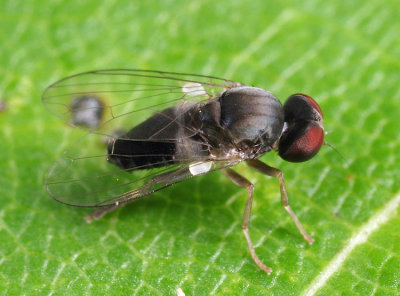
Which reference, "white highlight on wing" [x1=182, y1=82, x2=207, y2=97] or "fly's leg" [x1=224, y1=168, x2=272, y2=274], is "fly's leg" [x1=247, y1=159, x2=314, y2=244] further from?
"white highlight on wing" [x1=182, y1=82, x2=207, y2=97]

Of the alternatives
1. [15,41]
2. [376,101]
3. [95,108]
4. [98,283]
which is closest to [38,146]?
[95,108]

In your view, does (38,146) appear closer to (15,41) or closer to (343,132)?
(15,41)

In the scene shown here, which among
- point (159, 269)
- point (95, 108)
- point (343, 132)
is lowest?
point (159, 269)

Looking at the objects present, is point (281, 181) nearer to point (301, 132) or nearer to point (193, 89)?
point (301, 132)

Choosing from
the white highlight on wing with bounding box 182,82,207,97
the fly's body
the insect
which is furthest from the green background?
the white highlight on wing with bounding box 182,82,207,97

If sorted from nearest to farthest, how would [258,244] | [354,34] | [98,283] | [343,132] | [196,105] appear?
1. [98,283]
2. [258,244]
3. [196,105]
4. [343,132]
5. [354,34]
